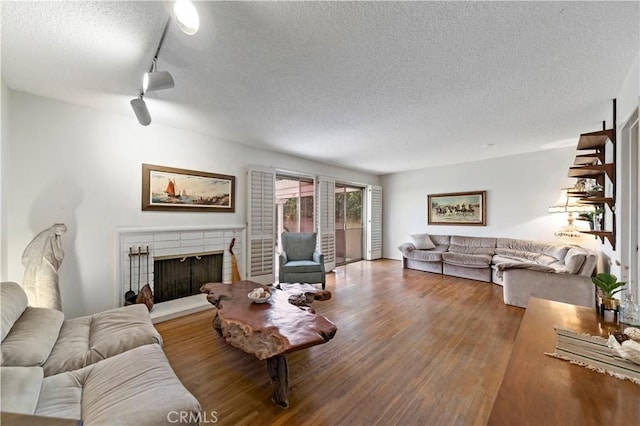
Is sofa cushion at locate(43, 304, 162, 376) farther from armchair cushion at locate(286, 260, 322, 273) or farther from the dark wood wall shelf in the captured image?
the dark wood wall shelf

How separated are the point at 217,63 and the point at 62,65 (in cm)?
125

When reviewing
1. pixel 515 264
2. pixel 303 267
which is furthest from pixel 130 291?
pixel 515 264

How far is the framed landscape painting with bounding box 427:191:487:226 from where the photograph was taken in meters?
5.41

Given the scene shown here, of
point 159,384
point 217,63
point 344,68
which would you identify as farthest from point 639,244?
point 217,63

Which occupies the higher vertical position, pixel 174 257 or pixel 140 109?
pixel 140 109

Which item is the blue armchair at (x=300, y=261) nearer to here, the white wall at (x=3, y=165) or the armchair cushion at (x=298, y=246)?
the armchair cushion at (x=298, y=246)

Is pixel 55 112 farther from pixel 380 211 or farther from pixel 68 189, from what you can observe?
pixel 380 211

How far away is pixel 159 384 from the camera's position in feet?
3.97

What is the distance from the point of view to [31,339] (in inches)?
55.2

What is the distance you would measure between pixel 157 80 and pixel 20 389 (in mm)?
1894

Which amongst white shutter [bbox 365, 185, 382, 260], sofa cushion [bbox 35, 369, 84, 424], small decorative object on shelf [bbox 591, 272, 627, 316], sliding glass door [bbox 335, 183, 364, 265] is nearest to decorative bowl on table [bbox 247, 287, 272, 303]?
sofa cushion [bbox 35, 369, 84, 424]

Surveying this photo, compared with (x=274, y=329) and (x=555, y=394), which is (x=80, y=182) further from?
(x=555, y=394)

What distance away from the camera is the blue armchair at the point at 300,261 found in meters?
3.95

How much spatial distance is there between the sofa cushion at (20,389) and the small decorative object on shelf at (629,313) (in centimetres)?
269
